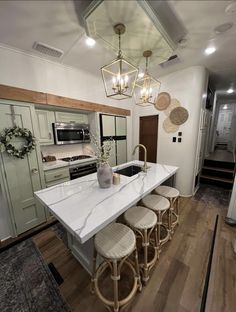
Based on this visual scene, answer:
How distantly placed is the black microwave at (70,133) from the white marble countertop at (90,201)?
133cm

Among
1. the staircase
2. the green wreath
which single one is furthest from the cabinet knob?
the staircase

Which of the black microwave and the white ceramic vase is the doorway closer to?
the black microwave

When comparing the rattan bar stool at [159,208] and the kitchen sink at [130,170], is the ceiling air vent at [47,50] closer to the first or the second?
the kitchen sink at [130,170]

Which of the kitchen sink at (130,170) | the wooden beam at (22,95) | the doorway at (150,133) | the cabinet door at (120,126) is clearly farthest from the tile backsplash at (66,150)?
the doorway at (150,133)

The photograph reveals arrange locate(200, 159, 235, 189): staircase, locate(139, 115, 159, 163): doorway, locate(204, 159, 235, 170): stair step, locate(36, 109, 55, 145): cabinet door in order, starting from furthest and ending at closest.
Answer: locate(204, 159, 235, 170): stair step
locate(139, 115, 159, 163): doorway
locate(200, 159, 235, 189): staircase
locate(36, 109, 55, 145): cabinet door

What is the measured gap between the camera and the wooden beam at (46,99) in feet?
6.15

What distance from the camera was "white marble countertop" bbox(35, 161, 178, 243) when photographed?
98cm

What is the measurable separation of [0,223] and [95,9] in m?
2.97

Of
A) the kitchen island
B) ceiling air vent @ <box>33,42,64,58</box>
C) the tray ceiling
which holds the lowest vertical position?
the kitchen island

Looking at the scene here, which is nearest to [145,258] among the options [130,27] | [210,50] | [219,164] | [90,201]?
[90,201]

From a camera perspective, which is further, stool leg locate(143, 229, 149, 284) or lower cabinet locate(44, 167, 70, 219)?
lower cabinet locate(44, 167, 70, 219)

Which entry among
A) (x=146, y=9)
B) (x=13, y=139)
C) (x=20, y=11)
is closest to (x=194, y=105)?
(x=146, y=9)

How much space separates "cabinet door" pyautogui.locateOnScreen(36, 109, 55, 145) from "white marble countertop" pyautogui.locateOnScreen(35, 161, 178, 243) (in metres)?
1.33

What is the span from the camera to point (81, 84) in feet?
9.37
